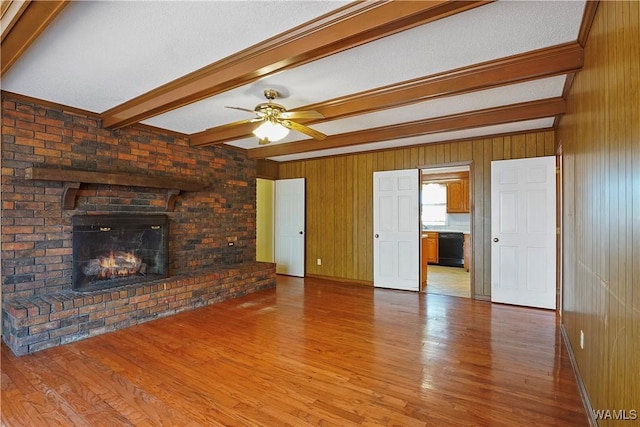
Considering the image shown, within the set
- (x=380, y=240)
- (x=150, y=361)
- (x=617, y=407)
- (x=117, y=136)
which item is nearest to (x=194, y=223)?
(x=117, y=136)

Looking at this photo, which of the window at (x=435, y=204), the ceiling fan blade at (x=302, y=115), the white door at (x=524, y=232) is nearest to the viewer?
the ceiling fan blade at (x=302, y=115)

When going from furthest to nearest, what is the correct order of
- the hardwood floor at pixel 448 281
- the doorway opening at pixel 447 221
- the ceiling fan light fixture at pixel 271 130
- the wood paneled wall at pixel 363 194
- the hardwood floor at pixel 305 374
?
1. the doorway opening at pixel 447 221
2. the hardwood floor at pixel 448 281
3. the wood paneled wall at pixel 363 194
4. the ceiling fan light fixture at pixel 271 130
5. the hardwood floor at pixel 305 374

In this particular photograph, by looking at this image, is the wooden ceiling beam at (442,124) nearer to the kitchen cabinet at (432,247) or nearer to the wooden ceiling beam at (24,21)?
the wooden ceiling beam at (24,21)

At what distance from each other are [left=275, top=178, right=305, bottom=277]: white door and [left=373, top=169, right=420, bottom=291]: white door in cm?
163

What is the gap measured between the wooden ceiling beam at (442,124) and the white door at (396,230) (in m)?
1.16

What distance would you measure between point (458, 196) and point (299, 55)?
692 centimetres

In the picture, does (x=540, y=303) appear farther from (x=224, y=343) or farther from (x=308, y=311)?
(x=224, y=343)

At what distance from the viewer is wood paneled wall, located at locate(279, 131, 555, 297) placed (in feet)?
15.4

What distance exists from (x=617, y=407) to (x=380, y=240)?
13.6 feet

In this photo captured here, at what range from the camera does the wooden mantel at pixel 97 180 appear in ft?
10.3

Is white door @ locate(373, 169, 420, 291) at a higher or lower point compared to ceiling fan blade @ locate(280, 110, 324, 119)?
lower

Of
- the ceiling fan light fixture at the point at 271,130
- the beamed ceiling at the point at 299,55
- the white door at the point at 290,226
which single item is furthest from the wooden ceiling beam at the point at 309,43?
the white door at the point at 290,226

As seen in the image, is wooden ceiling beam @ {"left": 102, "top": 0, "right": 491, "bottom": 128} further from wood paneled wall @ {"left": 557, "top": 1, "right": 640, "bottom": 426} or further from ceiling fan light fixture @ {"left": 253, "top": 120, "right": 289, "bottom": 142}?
wood paneled wall @ {"left": 557, "top": 1, "right": 640, "bottom": 426}

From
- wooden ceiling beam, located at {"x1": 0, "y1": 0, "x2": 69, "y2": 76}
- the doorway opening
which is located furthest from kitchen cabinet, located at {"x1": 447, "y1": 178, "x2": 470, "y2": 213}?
wooden ceiling beam, located at {"x1": 0, "y1": 0, "x2": 69, "y2": 76}
